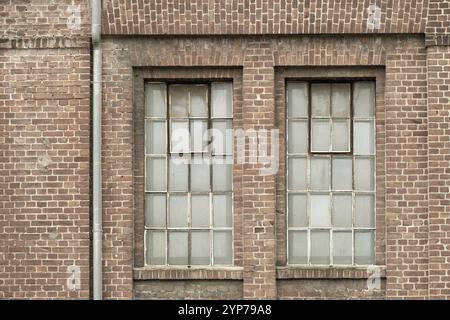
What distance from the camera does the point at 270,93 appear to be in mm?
16016

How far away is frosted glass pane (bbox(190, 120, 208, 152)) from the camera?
1623 centimetres

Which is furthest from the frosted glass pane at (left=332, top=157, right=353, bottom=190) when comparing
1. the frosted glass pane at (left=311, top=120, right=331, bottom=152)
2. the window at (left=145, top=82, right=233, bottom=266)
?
the window at (left=145, top=82, right=233, bottom=266)

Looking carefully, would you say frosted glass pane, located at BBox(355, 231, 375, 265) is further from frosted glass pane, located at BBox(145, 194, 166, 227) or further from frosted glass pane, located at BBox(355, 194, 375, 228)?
frosted glass pane, located at BBox(145, 194, 166, 227)

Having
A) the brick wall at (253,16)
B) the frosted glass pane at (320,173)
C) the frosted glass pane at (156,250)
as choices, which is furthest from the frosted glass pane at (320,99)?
the frosted glass pane at (156,250)

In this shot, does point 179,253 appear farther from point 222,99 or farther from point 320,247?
point 222,99

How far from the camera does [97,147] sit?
627 inches

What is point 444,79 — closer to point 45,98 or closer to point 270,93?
point 270,93

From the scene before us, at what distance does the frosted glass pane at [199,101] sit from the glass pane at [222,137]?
212 millimetres

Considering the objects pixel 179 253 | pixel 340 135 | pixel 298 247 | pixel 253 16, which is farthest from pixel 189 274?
pixel 253 16

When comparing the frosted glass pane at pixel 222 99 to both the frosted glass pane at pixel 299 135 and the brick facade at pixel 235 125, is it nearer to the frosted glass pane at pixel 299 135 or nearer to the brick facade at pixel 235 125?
the brick facade at pixel 235 125

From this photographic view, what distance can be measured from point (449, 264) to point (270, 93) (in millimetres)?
2995

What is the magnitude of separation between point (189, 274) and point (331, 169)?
2181 millimetres

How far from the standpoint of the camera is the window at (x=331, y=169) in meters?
16.2
